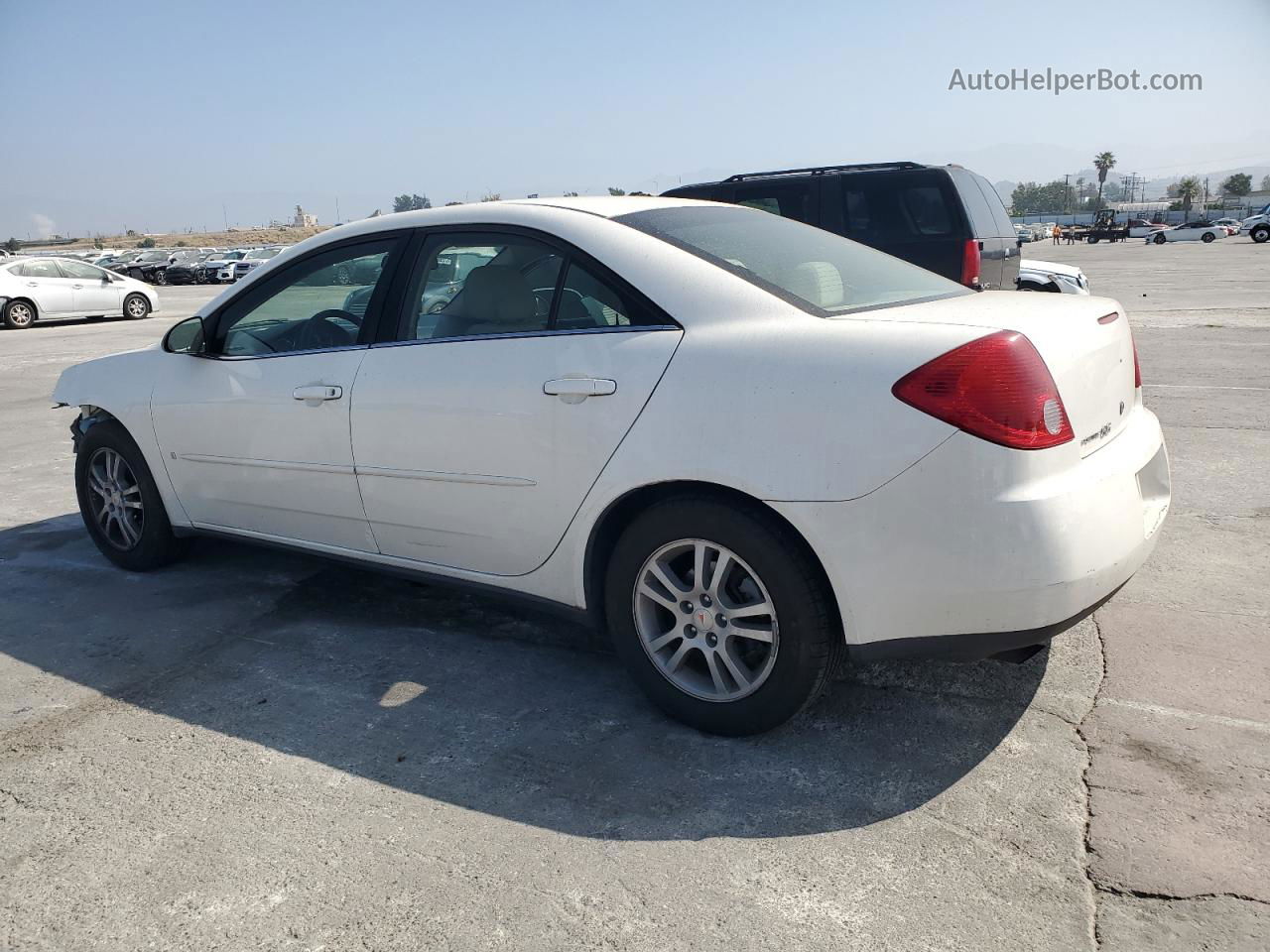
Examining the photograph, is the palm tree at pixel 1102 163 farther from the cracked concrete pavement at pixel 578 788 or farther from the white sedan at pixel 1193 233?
the cracked concrete pavement at pixel 578 788

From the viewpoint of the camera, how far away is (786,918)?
7.88 ft

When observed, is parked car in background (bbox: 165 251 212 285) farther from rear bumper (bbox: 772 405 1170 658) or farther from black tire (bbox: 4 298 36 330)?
rear bumper (bbox: 772 405 1170 658)

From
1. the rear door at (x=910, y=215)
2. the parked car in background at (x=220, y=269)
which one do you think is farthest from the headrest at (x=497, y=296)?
the parked car in background at (x=220, y=269)

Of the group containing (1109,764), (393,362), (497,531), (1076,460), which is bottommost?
(1109,764)

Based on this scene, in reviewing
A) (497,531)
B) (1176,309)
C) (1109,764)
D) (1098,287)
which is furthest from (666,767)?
(1098,287)

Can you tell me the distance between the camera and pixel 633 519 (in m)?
3.31

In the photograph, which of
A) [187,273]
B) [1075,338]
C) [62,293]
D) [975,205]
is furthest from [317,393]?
[187,273]

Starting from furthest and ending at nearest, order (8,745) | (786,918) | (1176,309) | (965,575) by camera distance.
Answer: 1. (1176,309)
2. (8,745)
3. (965,575)
4. (786,918)

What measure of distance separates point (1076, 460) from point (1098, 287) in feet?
77.2

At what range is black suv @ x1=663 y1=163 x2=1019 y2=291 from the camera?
930cm

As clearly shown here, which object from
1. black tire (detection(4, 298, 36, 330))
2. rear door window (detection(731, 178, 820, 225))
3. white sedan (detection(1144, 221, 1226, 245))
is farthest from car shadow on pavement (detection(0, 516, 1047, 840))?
white sedan (detection(1144, 221, 1226, 245))

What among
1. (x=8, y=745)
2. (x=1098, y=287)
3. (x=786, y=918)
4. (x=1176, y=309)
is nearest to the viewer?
(x=786, y=918)

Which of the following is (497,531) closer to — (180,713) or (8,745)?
(180,713)

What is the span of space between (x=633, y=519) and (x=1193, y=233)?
229 ft
